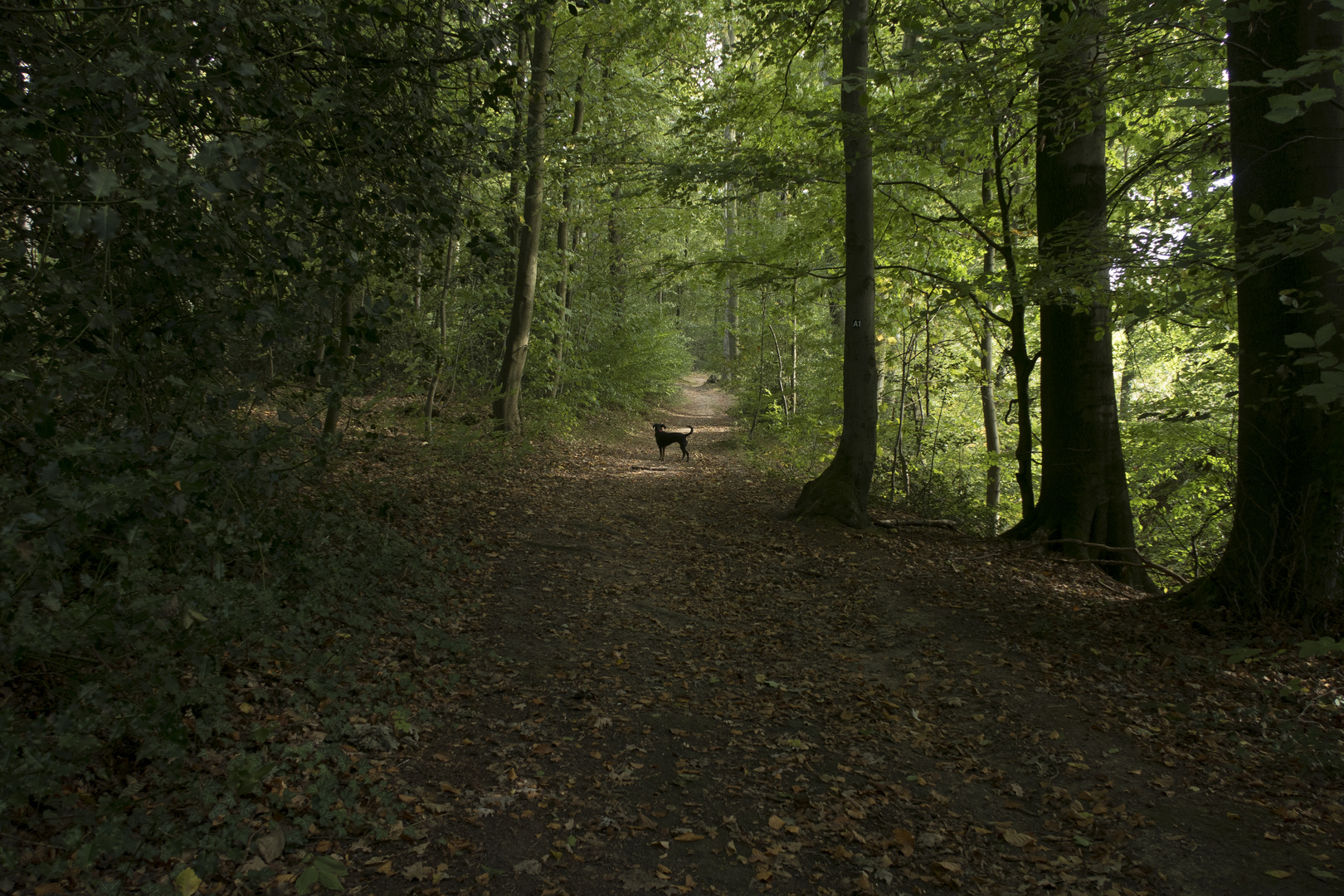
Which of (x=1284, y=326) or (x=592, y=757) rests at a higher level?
(x=1284, y=326)

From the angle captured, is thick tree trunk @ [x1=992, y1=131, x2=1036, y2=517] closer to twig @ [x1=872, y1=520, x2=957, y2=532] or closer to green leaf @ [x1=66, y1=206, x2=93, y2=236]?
twig @ [x1=872, y1=520, x2=957, y2=532]

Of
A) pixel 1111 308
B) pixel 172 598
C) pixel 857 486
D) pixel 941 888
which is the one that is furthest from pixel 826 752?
pixel 1111 308

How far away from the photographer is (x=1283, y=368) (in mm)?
4668

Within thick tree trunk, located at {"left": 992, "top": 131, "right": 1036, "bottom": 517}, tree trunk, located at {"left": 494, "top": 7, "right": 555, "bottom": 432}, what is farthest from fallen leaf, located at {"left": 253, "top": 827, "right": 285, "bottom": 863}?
tree trunk, located at {"left": 494, "top": 7, "right": 555, "bottom": 432}

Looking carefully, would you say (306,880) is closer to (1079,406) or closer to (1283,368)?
(1283,368)

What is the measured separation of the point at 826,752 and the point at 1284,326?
15.1 feet

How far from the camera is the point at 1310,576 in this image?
4973 mm

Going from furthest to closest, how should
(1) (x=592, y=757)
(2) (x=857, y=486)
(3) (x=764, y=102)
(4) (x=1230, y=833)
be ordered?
(3) (x=764, y=102)
(2) (x=857, y=486)
(1) (x=592, y=757)
(4) (x=1230, y=833)

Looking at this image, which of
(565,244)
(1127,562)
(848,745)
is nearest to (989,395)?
(1127,562)

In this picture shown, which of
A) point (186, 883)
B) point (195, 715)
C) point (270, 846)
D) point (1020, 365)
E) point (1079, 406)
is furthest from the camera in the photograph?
point (1020, 365)

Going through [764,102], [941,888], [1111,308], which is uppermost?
[764,102]

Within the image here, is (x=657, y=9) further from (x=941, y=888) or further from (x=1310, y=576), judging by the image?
(x=941, y=888)

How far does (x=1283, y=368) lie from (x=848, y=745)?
3820 mm

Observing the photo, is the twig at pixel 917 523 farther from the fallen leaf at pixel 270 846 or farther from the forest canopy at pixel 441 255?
the fallen leaf at pixel 270 846
